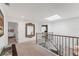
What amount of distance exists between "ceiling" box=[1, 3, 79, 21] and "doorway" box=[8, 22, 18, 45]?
0.18 meters

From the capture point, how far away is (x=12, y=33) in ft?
6.22

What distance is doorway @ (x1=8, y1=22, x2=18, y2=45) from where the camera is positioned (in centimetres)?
185

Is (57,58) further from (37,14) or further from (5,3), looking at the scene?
(5,3)

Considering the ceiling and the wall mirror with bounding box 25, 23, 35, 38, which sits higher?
the ceiling

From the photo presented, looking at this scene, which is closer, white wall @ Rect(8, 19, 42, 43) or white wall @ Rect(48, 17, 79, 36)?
white wall @ Rect(48, 17, 79, 36)

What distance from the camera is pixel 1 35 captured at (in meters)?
1.74

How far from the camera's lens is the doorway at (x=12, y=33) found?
1.85 metres

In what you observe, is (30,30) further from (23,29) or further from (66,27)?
(66,27)

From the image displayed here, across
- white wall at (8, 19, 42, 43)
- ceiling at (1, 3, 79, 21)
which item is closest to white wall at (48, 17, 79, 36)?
ceiling at (1, 3, 79, 21)

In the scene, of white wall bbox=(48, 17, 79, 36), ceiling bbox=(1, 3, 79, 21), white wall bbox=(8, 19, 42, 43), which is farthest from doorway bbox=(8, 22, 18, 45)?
white wall bbox=(48, 17, 79, 36)

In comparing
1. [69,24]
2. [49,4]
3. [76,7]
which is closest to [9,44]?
[49,4]

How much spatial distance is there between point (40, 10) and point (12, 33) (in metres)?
0.72

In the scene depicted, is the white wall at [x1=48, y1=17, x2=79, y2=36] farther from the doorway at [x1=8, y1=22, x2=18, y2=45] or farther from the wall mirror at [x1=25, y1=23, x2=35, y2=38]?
the doorway at [x1=8, y1=22, x2=18, y2=45]

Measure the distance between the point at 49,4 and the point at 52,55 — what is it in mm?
983
